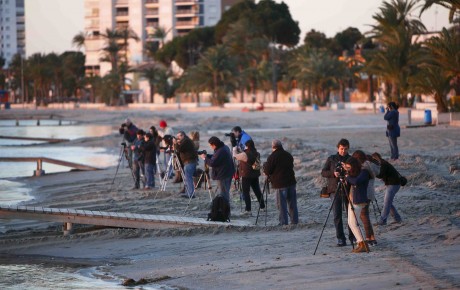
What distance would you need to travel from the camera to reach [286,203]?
15625 mm

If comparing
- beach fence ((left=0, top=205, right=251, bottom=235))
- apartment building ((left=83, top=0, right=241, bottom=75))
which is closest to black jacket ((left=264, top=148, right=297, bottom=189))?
beach fence ((left=0, top=205, right=251, bottom=235))

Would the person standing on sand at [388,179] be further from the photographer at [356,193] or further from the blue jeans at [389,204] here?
the photographer at [356,193]

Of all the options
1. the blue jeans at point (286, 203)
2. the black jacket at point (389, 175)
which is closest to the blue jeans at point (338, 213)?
the black jacket at point (389, 175)

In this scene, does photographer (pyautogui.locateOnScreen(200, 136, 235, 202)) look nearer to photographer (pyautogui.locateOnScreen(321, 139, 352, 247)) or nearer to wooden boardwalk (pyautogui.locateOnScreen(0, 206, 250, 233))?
wooden boardwalk (pyautogui.locateOnScreen(0, 206, 250, 233))

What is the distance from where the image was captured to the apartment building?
17762cm

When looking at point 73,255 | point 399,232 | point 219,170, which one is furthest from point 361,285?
point 219,170

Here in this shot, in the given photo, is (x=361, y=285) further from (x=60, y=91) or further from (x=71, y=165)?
(x=60, y=91)

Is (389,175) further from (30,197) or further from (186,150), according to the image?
(30,197)

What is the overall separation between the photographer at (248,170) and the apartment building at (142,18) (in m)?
158

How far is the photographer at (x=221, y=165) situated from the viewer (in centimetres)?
1758

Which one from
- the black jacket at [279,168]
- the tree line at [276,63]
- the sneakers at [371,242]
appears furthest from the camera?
the tree line at [276,63]

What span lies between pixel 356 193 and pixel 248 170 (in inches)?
202

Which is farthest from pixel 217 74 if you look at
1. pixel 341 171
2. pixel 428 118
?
pixel 341 171

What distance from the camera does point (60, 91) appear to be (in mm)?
165000
